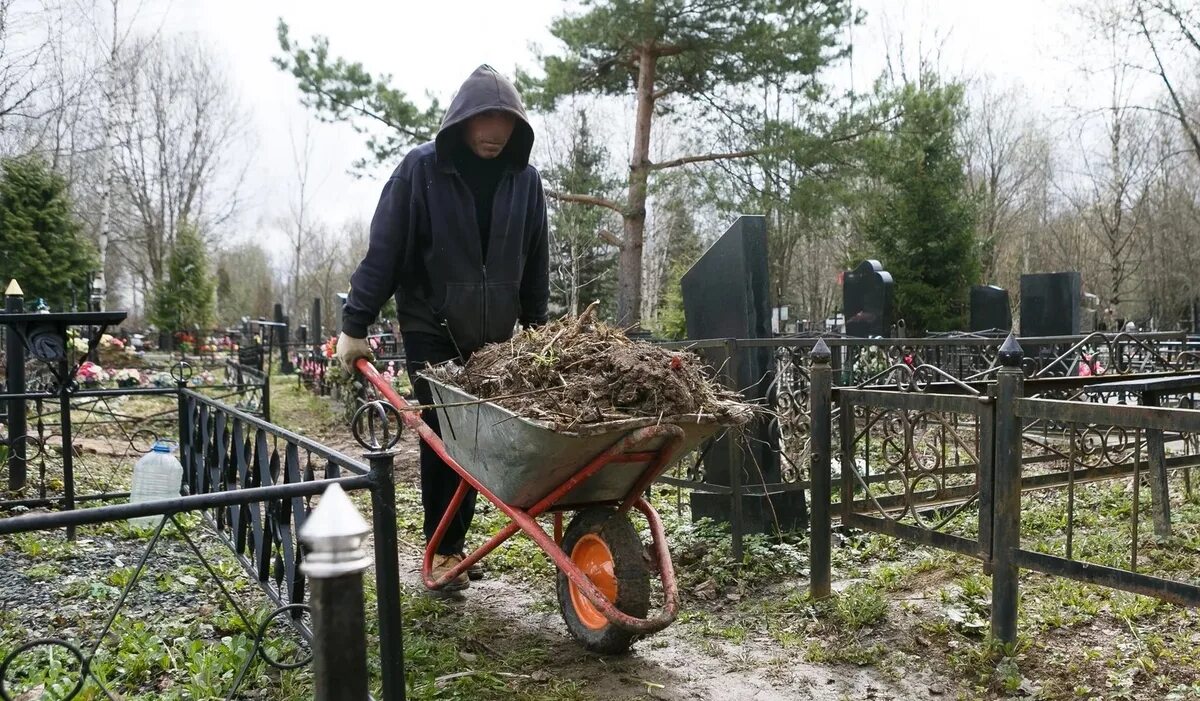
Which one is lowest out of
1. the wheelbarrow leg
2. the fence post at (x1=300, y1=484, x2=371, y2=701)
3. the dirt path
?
the dirt path

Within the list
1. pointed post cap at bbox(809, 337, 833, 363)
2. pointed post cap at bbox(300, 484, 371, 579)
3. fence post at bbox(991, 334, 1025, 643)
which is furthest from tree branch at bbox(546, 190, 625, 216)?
pointed post cap at bbox(300, 484, 371, 579)

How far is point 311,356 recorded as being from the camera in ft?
45.7

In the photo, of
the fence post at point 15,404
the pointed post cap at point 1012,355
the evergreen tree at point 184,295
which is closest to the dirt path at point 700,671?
the pointed post cap at point 1012,355

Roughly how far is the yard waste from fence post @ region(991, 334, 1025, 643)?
859 mm

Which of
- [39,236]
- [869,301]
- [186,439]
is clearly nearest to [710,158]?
[869,301]

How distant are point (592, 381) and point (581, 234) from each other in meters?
19.4

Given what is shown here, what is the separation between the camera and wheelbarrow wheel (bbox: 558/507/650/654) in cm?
246

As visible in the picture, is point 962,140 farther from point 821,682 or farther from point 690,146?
point 821,682

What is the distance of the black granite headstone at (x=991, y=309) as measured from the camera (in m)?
13.1

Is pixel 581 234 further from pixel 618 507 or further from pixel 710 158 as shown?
pixel 618 507

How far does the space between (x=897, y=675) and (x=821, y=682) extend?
0.81 feet

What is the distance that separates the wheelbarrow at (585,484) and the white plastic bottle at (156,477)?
2175 mm

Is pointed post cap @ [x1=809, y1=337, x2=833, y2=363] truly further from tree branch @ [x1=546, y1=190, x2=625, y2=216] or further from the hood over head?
tree branch @ [x1=546, y1=190, x2=625, y2=216]

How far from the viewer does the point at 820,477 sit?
3.25 meters
